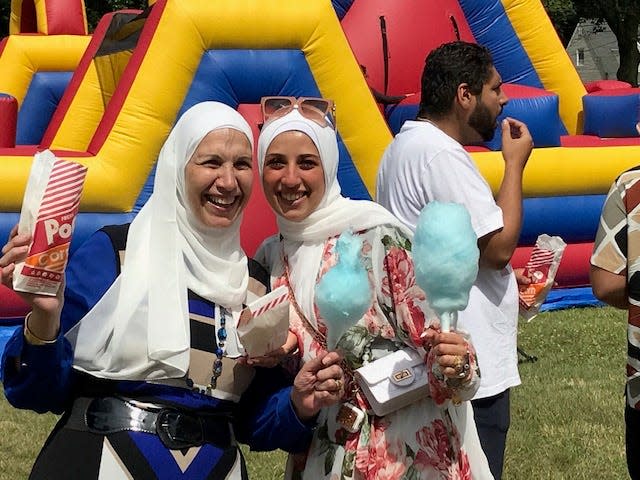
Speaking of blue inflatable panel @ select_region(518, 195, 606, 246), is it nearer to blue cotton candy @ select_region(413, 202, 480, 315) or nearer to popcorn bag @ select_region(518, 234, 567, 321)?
popcorn bag @ select_region(518, 234, 567, 321)

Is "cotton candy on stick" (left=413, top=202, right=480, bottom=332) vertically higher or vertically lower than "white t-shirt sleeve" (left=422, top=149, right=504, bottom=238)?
higher

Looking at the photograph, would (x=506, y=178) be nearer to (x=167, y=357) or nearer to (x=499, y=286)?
(x=499, y=286)

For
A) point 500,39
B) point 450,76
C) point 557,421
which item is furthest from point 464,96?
point 500,39

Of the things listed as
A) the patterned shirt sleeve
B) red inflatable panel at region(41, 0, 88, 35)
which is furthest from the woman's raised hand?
red inflatable panel at region(41, 0, 88, 35)

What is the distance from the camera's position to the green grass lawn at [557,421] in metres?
4.70

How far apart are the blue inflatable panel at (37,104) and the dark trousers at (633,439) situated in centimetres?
1082

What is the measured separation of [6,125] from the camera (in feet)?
23.7

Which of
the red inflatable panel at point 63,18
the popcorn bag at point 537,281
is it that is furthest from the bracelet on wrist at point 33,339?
the red inflatable panel at point 63,18

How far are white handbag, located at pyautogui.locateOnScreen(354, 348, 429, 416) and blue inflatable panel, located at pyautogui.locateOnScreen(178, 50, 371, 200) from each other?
13.5 feet

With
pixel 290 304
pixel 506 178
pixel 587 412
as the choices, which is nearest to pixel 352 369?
pixel 290 304

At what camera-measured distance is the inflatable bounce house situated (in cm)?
621

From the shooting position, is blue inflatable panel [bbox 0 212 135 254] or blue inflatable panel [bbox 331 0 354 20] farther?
blue inflatable panel [bbox 331 0 354 20]

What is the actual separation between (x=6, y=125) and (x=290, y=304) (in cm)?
540

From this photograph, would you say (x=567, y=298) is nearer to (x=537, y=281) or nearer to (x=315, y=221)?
(x=537, y=281)
